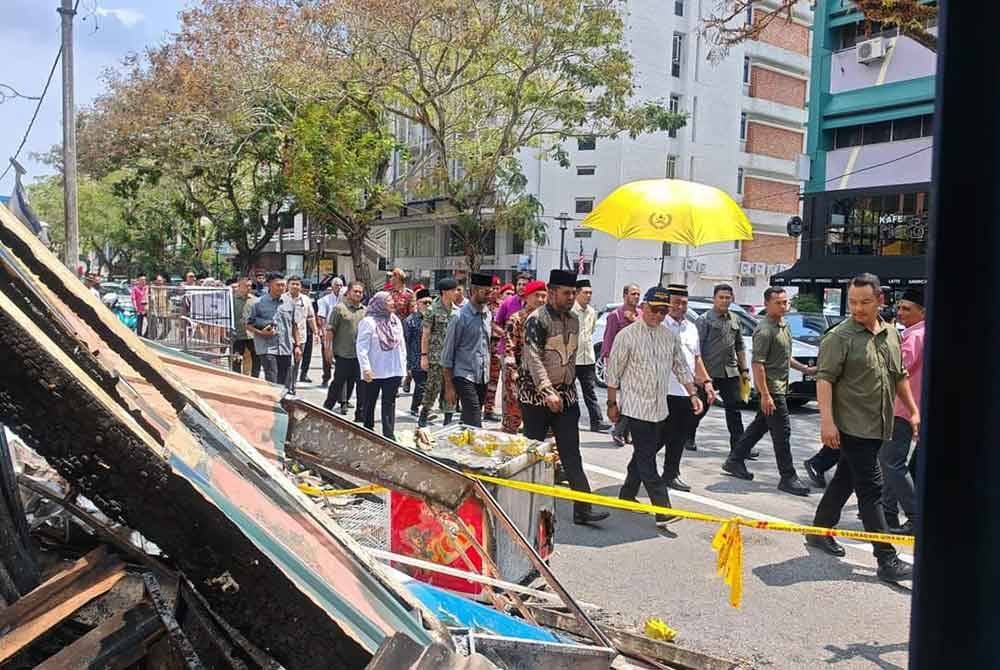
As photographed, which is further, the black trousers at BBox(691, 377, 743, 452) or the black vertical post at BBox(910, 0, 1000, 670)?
the black trousers at BBox(691, 377, 743, 452)

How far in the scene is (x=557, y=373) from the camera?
236 inches

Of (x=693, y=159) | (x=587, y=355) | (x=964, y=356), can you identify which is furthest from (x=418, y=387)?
(x=693, y=159)

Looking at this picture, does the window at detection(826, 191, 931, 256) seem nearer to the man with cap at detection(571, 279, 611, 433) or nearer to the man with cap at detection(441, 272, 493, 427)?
the man with cap at detection(571, 279, 611, 433)

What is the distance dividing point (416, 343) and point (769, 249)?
116 ft

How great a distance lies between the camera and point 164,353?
2.86 m

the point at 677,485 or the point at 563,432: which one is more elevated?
the point at 563,432

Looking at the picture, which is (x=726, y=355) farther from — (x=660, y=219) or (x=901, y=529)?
(x=901, y=529)

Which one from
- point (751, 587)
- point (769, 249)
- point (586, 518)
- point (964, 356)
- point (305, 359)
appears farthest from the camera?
point (769, 249)

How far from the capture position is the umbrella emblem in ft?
28.0

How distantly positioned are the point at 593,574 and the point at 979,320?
14.6ft

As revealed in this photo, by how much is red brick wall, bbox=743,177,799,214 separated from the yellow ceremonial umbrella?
118 ft

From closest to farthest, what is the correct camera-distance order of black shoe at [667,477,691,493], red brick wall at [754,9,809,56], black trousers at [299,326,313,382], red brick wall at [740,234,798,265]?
black shoe at [667,477,691,493] < black trousers at [299,326,313,382] < red brick wall at [754,9,809,56] < red brick wall at [740,234,798,265]

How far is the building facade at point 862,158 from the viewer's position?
25.7 meters

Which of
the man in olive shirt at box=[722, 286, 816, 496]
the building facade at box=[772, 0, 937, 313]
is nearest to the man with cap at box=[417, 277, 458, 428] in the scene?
the man in olive shirt at box=[722, 286, 816, 496]
